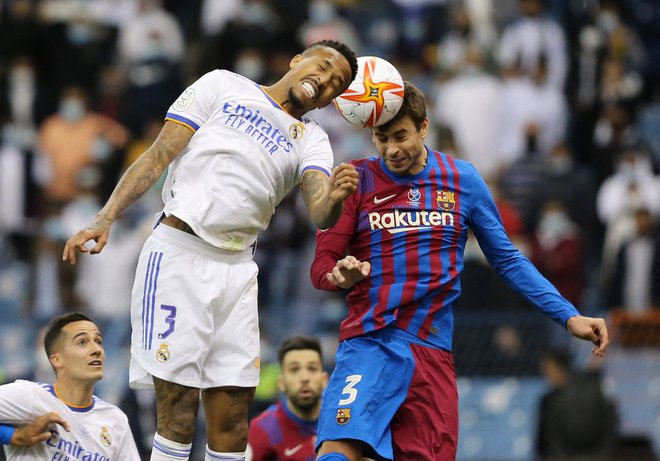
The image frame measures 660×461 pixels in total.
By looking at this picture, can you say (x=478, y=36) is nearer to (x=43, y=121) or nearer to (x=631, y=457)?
(x=43, y=121)

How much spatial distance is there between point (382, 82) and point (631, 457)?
6.91 m

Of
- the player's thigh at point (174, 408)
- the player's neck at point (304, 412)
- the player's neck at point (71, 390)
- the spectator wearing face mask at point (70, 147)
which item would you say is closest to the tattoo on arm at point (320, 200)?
the player's thigh at point (174, 408)

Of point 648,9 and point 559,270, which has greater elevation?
point 648,9

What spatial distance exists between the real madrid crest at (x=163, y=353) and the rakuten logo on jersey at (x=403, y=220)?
1.30 metres

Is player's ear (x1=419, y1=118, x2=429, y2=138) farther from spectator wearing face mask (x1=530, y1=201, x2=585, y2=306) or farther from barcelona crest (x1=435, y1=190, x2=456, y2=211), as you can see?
spectator wearing face mask (x1=530, y1=201, x2=585, y2=306)

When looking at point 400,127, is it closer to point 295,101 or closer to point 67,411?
point 295,101

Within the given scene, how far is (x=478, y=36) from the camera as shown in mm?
18234

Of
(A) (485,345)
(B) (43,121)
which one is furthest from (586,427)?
(B) (43,121)

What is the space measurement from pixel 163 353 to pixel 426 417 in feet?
4.70

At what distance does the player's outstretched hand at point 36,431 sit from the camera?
7383 mm

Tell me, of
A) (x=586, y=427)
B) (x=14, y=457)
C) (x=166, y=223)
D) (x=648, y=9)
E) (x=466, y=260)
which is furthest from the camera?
(x=648, y=9)

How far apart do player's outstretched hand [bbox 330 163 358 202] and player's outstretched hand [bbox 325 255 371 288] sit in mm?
306

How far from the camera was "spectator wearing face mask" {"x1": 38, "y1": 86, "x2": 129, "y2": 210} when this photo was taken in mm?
16062

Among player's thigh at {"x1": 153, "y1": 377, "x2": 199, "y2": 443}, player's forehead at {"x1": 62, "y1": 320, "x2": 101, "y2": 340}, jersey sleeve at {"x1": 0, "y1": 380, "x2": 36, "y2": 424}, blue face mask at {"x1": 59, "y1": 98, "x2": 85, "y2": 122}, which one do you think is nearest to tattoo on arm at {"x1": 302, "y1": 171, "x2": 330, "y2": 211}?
player's thigh at {"x1": 153, "y1": 377, "x2": 199, "y2": 443}
